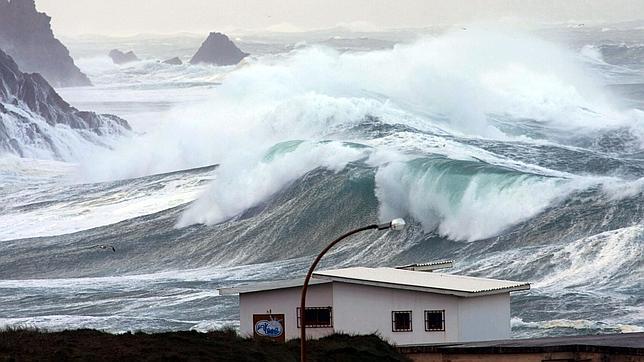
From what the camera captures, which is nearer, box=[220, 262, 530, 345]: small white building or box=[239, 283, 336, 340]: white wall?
box=[220, 262, 530, 345]: small white building

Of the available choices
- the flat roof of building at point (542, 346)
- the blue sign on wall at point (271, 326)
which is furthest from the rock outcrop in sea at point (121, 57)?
the flat roof of building at point (542, 346)

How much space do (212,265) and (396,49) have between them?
32215 mm

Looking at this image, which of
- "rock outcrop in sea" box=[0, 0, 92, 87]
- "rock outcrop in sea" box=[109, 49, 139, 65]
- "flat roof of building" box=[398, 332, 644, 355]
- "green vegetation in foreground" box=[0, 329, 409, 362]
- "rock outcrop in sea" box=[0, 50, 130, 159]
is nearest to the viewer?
"green vegetation in foreground" box=[0, 329, 409, 362]

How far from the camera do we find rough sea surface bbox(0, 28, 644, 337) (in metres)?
39.2

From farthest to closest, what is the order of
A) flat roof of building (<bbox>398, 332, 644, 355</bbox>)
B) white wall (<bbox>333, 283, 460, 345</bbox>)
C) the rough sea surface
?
the rough sea surface, white wall (<bbox>333, 283, 460, 345</bbox>), flat roof of building (<bbox>398, 332, 644, 355</bbox>)

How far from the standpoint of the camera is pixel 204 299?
38.4 m

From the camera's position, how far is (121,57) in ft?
339

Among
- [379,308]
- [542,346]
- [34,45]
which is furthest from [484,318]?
[34,45]

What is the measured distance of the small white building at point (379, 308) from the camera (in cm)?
2430

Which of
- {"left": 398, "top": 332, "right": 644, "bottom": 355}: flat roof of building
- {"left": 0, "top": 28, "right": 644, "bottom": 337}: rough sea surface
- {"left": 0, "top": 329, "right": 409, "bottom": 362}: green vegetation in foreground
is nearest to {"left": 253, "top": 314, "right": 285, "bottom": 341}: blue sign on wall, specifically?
{"left": 398, "top": 332, "right": 644, "bottom": 355}: flat roof of building

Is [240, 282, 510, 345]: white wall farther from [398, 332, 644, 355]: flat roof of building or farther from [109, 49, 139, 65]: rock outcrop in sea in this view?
[109, 49, 139, 65]: rock outcrop in sea

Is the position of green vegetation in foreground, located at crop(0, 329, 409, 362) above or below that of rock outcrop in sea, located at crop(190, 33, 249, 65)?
above

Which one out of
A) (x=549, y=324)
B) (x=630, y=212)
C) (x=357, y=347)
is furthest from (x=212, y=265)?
(x=357, y=347)

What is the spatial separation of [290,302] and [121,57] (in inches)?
3140
